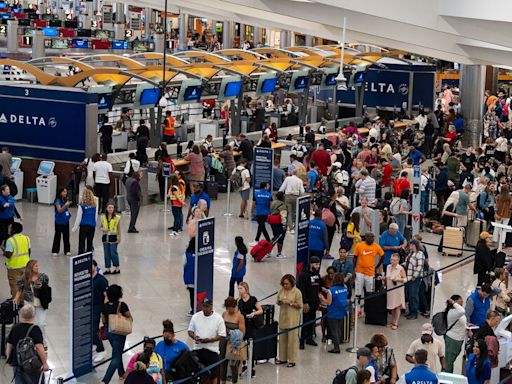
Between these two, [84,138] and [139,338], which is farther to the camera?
[84,138]

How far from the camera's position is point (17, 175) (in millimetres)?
21922

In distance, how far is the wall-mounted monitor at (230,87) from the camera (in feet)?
89.3

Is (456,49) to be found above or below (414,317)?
above

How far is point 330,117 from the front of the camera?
1305 inches

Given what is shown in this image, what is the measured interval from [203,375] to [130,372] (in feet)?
4.96

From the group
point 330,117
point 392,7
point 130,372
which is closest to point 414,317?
point 130,372

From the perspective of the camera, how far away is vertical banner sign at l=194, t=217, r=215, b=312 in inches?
551


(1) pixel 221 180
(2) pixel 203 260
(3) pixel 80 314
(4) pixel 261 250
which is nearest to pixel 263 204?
(4) pixel 261 250

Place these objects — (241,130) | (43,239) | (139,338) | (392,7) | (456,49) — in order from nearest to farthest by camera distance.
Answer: (139,338)
(43,239)
(392,7)
(456,49)
(241,130)

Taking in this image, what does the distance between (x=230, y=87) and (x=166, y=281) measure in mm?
11523

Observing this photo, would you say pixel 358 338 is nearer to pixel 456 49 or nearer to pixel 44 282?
pixel 44 282

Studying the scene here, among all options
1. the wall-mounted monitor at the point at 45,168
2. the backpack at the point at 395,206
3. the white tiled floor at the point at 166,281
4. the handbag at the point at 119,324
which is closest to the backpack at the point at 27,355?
the handbag at the point at 119,324

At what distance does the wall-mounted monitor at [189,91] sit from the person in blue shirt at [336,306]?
530 inches

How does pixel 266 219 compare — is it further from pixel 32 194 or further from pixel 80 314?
pixel 80 314
